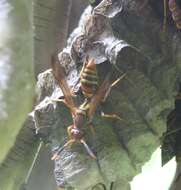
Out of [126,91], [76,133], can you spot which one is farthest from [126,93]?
[76,133]

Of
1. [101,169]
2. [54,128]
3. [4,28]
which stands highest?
[4,28]

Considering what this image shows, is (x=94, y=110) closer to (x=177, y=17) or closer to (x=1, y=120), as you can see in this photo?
(x=177, y=17)

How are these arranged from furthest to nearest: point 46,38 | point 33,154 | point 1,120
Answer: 1. point 46,38
2. point 33,154
3. point 1,120

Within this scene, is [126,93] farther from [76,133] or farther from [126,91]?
[76,133]

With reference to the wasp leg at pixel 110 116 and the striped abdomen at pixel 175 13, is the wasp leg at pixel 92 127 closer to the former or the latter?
the wasp leg at pixel 110 116

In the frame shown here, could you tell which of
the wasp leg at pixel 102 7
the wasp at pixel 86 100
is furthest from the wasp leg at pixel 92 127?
the wasp leg at pixel 102 7

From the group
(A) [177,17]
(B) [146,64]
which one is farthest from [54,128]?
(A) [177,17]

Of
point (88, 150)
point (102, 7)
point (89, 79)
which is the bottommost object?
point (88, 150)
